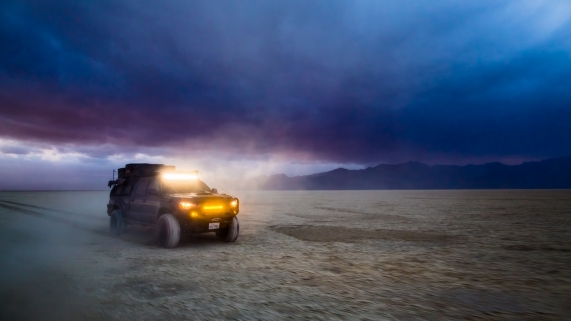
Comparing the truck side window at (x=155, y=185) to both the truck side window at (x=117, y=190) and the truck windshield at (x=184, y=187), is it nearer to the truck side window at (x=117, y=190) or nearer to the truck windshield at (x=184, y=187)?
the truck windshield at (x=184, y=187)

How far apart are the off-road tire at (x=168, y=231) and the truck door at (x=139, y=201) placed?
1351 mm

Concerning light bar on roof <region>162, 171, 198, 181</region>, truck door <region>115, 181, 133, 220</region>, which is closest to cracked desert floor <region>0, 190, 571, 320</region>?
truck door <region>115, 181, 133, 220</region>

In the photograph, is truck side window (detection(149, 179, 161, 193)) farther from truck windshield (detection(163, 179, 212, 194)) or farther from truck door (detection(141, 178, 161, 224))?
truck windshield (detection(163, 179, 212, 194))

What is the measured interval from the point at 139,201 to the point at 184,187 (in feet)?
5.40

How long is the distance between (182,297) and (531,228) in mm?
14772

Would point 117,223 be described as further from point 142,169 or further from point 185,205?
point 185,205

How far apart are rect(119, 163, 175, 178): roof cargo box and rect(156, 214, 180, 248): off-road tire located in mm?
3452

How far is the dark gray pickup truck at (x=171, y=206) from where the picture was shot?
9.38 meters

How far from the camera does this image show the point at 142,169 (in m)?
12.7

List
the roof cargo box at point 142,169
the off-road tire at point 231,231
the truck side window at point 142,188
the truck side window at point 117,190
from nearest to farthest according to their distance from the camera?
the off-road tire at point 231,231 < the truck side window at point 142,188 < the roof cargo box at point 142,169 < the truck side window at point 117,190

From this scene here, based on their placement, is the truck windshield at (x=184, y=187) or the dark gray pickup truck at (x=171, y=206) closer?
the dark gray pickup truck at (x=171, y=206)

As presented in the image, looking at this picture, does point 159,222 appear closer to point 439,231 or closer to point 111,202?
point 111,202

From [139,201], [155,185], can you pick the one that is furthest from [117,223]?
[155,185]

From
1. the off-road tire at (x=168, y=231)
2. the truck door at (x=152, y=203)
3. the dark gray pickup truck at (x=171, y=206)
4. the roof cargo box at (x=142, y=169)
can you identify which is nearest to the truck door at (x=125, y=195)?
the dark gray pickup truck at (x=171, y=206)
